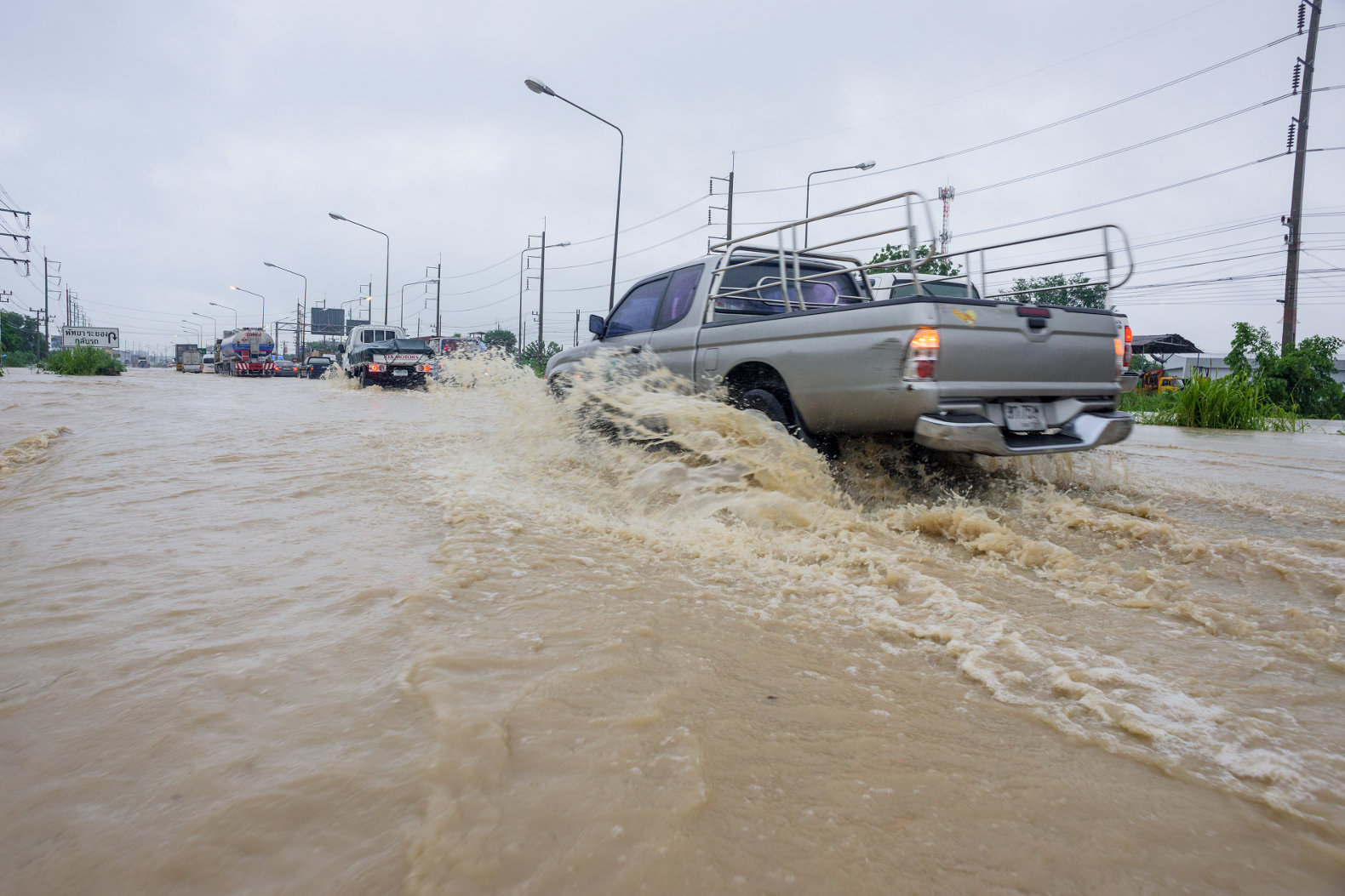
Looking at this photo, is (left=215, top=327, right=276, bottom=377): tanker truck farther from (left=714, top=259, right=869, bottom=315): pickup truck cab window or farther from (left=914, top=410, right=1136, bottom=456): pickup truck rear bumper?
(left=914, top=410, right=1136, bottom=456): pickup truck rear bumper

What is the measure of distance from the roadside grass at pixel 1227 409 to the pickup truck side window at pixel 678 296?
9.81m

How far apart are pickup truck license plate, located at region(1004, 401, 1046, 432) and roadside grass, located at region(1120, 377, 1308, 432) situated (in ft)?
30.0

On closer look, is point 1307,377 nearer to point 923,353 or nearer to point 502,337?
point 923,353

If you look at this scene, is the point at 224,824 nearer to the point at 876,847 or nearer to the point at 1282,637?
the point at 876,847

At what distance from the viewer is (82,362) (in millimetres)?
27578

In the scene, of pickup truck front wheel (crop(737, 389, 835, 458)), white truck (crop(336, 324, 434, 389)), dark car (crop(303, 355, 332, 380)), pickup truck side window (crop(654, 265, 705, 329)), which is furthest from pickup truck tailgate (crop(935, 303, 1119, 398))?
dark car (crop(303, 355, 332, 380))

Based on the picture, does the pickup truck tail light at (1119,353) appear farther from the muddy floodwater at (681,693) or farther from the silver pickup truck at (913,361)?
the muddy floodwater at (681,693)

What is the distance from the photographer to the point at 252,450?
6754 millimetres

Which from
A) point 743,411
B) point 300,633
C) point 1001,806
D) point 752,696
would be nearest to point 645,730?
point 752,696

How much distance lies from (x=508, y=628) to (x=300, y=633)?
2.16 feet

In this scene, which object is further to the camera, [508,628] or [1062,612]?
[1062,612]

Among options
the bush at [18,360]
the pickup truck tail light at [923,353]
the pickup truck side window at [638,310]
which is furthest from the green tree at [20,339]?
the pickup truck tail light at [923,353]

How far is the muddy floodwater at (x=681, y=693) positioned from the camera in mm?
1349

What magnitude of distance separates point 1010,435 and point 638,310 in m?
3.20
